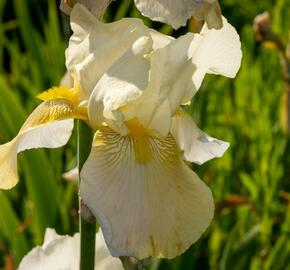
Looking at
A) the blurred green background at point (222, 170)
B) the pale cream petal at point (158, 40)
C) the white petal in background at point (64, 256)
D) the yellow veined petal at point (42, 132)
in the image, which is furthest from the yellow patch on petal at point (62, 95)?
the blurred green background at point (222, 170)

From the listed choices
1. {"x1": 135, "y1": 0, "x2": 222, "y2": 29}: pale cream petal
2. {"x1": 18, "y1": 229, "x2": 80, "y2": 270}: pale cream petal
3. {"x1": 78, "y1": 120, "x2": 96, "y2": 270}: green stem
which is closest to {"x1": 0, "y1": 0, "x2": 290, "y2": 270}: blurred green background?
{"x1": 18, "y1": 229, "x2": 80, "y2": 270}: pale cream petal

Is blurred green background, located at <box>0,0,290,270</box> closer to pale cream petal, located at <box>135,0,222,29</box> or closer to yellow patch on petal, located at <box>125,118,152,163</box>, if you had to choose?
yellow patch on petal, located at <box>125,118,152,163</box>

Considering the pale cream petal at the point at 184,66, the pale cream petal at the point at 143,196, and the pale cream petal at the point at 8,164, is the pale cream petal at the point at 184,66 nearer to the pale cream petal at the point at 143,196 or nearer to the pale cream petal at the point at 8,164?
the pale cream petal at the point at 143,196

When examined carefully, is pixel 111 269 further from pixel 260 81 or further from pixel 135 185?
pixel 260 81

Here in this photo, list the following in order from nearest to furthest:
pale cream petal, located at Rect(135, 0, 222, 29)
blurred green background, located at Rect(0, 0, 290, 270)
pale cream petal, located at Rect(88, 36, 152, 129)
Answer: pale cream petal, located at Rect(135, 0, 222, 29) → pale cream petal, located at Rect(88, 36, 152, 129) → blurred green background, located at Rect(0, 0, 290, 270)

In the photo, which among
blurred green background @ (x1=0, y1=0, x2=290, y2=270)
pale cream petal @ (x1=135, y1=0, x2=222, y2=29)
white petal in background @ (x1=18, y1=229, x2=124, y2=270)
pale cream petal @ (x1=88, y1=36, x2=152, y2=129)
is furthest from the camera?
blurred green background @ (x1=0, y1=0, x2=290, y2=270)
